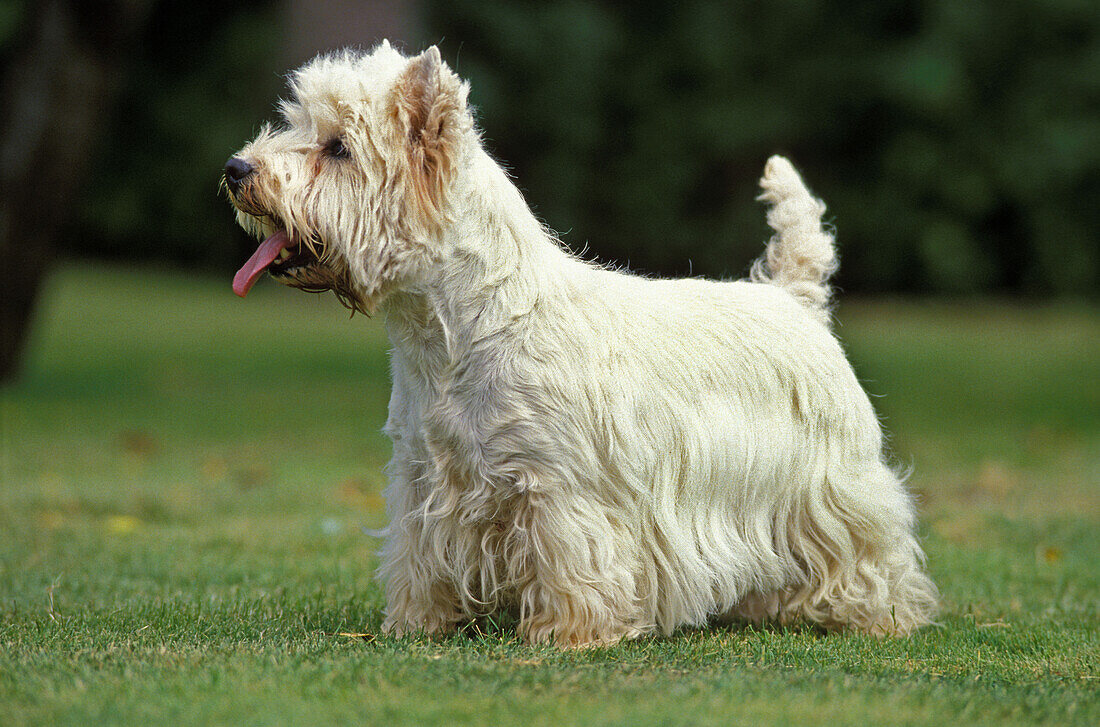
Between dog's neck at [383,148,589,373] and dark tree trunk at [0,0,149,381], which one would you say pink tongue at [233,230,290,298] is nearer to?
dog's neck at [383,148,589,373]

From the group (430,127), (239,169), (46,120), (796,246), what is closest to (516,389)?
(430,127)

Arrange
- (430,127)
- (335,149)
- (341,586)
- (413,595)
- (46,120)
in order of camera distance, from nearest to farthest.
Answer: (430,127), (335,149), (413,595), (341,586), (46,120)

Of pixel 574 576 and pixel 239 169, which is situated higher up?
pixel 239 169

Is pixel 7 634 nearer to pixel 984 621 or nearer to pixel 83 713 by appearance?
pixel 83 713

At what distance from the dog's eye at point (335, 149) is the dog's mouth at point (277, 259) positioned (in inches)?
11.9

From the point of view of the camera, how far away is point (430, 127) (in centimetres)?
423

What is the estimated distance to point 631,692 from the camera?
3.69m

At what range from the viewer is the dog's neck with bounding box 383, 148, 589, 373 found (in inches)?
171

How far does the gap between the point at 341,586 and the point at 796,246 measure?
98.2 inches

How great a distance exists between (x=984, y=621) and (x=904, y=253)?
22.3 meters

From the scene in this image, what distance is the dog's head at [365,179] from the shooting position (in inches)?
167

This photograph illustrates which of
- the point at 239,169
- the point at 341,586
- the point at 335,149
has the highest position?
the point at 335,149

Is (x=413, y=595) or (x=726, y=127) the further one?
(x=726, y=127)

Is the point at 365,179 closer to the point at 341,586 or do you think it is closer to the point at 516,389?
the point at 516,389
